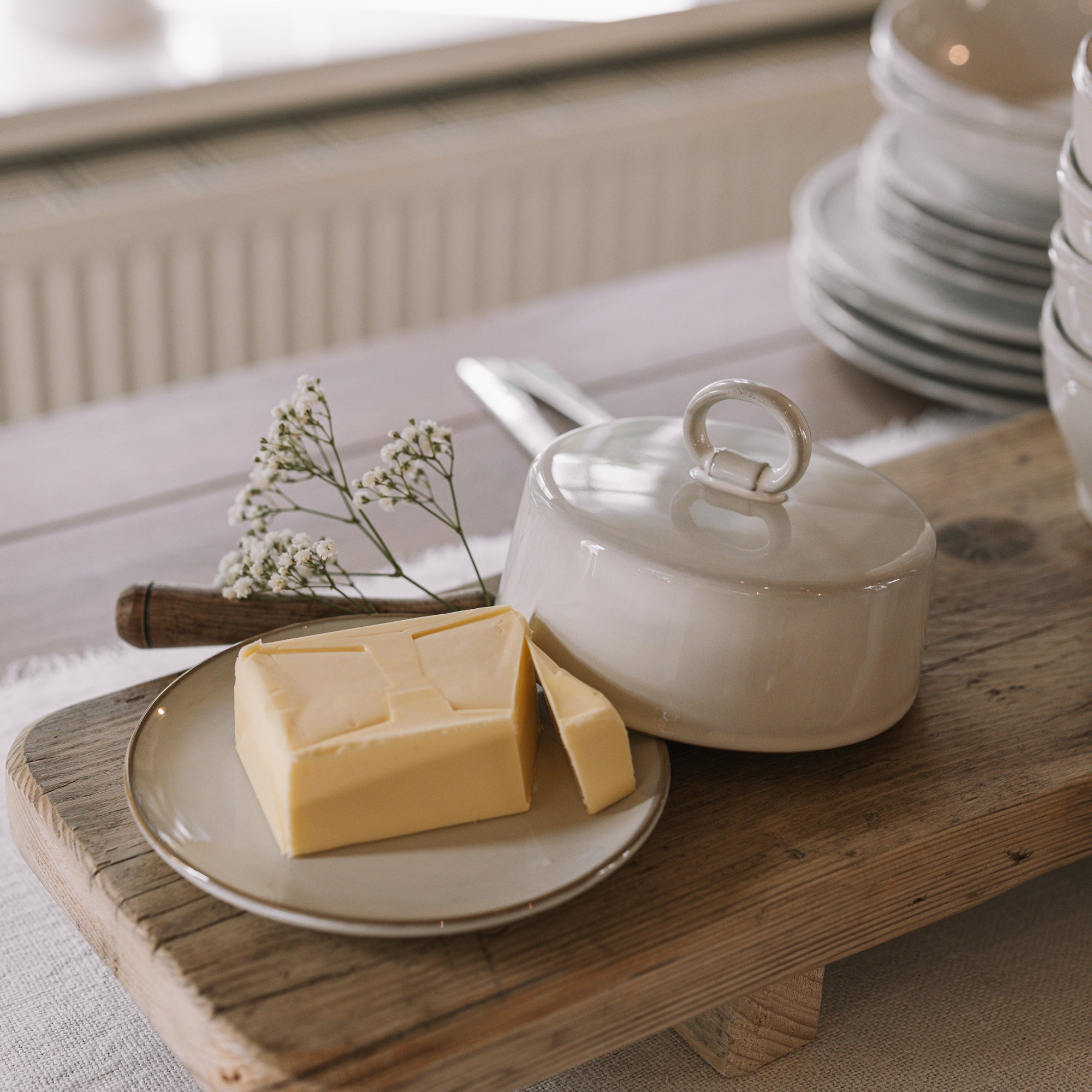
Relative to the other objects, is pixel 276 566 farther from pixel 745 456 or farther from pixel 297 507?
pixel 745 456

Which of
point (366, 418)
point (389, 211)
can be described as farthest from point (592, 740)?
point (389, 211)

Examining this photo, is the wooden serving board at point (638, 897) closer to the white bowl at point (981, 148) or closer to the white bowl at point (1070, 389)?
the white bowl at point (1070, 389)

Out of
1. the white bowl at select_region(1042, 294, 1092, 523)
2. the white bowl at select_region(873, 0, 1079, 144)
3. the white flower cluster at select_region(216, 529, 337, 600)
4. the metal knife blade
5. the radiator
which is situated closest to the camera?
the white flower cluster at select_region(216, 529, 337, 600)

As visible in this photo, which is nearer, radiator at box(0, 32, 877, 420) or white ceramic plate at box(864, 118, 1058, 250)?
white ceramic plate at box(864, 118, 1058, 250)

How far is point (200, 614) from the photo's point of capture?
52 cm

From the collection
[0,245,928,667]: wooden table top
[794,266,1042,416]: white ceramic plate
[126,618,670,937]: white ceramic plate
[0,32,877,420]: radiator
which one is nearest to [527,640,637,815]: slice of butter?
[126,618,670,937]: white ceramic plate

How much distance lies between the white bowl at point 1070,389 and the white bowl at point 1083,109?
0.30ft

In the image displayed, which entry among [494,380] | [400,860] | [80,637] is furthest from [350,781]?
[494,380]

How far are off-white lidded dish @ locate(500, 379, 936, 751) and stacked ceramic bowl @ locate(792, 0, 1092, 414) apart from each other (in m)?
0.39

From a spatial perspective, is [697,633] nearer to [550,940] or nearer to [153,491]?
[550,940]

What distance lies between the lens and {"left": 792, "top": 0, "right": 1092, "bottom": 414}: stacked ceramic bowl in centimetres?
80

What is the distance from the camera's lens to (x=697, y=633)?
17.5 inches

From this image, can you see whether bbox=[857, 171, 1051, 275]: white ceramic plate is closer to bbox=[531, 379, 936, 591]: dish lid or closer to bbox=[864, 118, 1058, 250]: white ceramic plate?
bbox=[864, 118, 1058, 250]: white ceramic plate

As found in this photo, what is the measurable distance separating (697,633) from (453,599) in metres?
0.16
